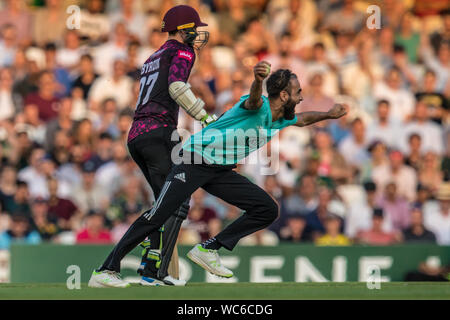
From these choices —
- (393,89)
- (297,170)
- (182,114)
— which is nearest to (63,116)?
(182,114)

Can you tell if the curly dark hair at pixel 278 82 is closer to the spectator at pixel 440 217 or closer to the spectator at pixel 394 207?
the spectator at pixel 394 207

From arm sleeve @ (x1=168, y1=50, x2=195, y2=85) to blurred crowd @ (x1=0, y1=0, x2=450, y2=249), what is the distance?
5.01m

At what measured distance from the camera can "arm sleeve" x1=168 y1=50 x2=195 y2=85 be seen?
8.95 meters

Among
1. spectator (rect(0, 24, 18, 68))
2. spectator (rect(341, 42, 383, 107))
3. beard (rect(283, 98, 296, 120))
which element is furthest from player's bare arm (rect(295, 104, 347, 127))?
spectator (rect(0, 24, 18, 68))

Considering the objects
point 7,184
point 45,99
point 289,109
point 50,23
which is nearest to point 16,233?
point 7,184

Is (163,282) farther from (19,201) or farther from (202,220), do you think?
(19,201)

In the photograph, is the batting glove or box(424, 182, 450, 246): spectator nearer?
the batting glove

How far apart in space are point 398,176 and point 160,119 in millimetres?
7036

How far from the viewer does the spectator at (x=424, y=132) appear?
52.1 ft

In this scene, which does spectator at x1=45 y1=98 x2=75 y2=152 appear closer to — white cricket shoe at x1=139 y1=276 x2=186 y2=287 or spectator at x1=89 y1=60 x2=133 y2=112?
spectator at x1=89 y1=60 x2=133 y2=112

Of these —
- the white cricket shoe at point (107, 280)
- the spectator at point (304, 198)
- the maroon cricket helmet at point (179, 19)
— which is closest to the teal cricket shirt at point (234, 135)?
the maroon cricket helmet at point (179, 19)

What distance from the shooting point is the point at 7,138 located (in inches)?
593
